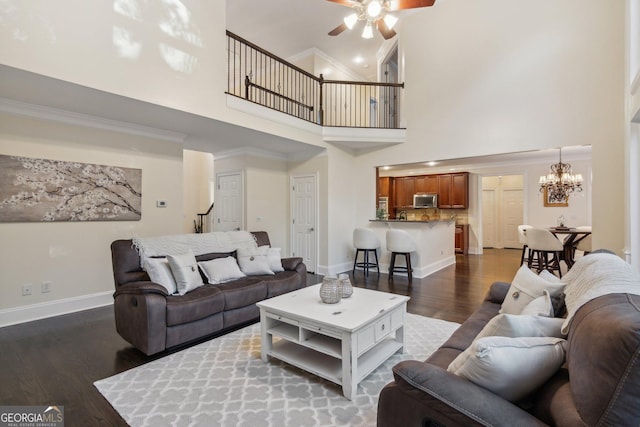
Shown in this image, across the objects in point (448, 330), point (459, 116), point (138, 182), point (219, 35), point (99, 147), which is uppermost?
point (219, 35)

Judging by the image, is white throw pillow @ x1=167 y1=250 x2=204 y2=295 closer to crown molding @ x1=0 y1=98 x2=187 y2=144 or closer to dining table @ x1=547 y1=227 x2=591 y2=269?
crown molding @ x1=0 y1=98 x2=187 y2=144

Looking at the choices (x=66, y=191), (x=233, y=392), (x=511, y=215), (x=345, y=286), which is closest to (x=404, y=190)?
(x=511, y=215)

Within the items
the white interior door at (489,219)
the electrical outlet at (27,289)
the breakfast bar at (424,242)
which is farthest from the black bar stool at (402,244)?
the white interior door at (489,219)

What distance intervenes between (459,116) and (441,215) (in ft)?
15.2

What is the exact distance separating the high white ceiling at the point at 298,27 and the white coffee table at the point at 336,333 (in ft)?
17.7

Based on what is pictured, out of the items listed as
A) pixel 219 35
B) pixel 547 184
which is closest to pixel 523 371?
pixel 219 35

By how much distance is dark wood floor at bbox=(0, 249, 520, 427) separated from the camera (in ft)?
6.57

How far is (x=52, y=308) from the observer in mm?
3693

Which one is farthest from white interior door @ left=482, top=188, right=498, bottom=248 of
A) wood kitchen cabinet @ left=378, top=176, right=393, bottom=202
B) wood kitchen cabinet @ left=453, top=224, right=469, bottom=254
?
wood kitchen cabinet @ left=378, top=176, right=393, bottom=202

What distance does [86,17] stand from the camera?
2.97 metres

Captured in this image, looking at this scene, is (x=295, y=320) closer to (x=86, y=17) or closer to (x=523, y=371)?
(x=523, y=371)

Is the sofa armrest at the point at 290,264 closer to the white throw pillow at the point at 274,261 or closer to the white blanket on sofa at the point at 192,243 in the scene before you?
the white throw pillow at the point at 274,261

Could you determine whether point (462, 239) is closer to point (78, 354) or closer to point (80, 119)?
point (78, 354)

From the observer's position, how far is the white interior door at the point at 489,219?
9.88 metres
